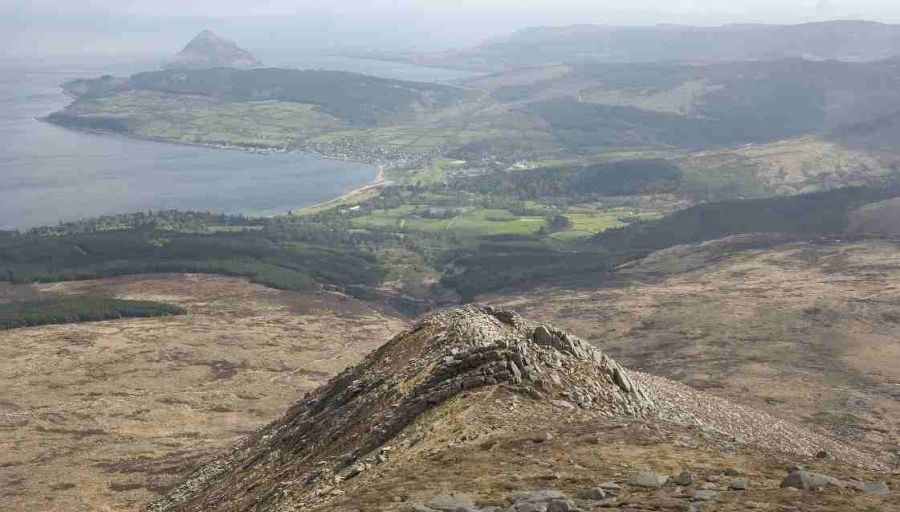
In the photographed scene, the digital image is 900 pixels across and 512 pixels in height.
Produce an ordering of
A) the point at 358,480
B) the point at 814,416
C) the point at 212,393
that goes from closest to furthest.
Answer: the point at 358,480
the point at 814,416
the point at 212,393

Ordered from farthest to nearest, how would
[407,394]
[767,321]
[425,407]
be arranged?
[767,321]
[407,394]
[425,407]

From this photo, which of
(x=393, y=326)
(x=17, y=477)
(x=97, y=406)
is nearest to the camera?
(x=17, y=477)

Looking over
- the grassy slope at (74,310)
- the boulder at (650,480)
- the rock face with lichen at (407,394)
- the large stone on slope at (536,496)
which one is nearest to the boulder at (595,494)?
the large stone on slope at (536,496)

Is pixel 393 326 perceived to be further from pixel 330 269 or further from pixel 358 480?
pixel 358 480

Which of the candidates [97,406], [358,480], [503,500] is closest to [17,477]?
[97,406]

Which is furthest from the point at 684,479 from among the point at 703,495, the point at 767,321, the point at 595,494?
the point at 767,321

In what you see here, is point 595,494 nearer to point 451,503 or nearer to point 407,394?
point 451,503

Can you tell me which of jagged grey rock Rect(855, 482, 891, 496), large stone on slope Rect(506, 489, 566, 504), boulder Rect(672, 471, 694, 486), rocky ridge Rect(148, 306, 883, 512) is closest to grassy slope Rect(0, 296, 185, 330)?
rocky ridge Rect(148, 306, 883, 512)
